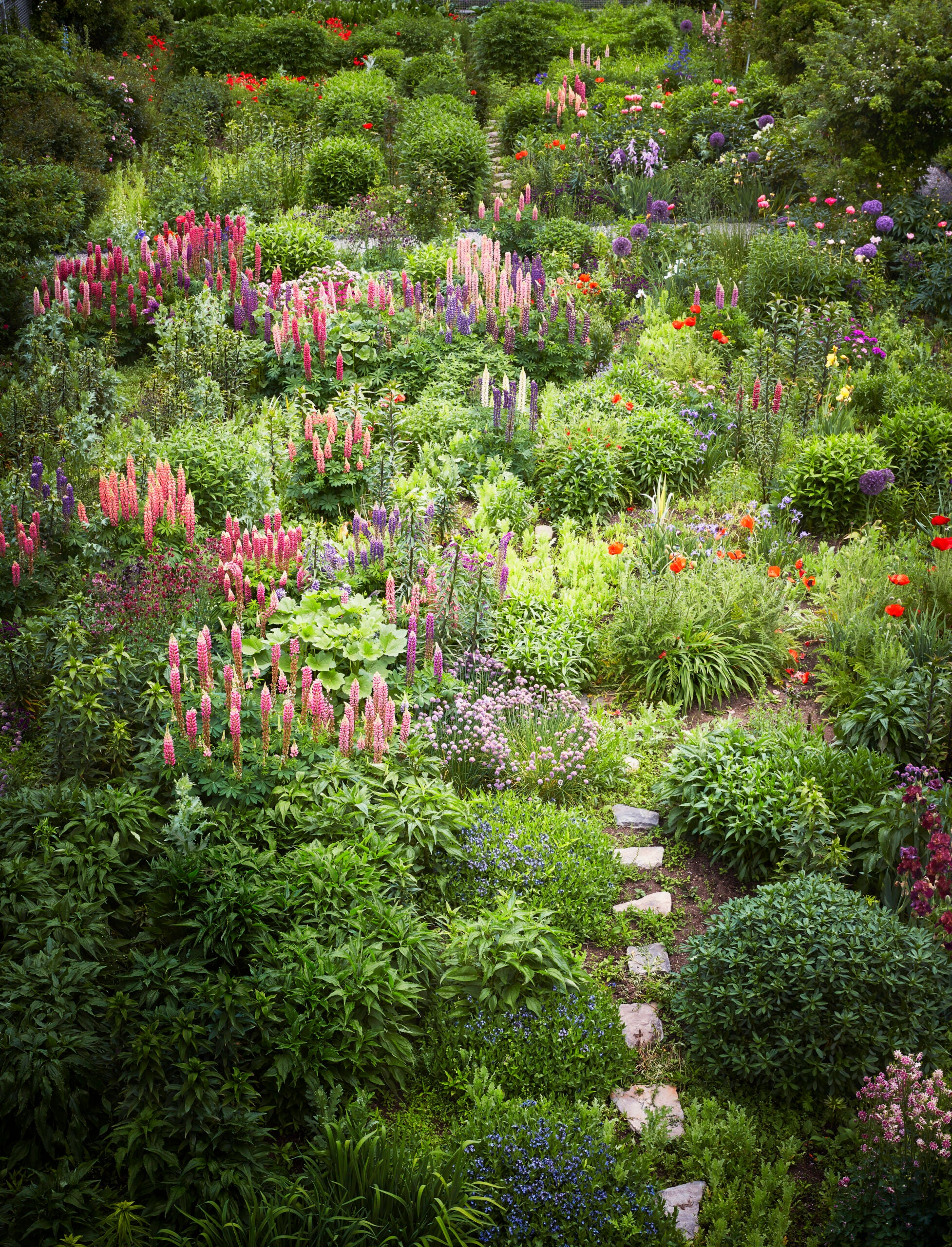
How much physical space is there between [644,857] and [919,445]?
5.05 meters

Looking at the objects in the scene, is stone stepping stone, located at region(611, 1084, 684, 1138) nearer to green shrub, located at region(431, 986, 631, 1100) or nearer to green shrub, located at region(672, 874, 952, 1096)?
green shrub, located at region(431, 986, 631, 1100)

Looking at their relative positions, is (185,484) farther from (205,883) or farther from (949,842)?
(949,842)

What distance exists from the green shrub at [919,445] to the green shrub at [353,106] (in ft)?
40.4

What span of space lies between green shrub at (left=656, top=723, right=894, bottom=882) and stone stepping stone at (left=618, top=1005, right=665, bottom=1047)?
1.04 meters

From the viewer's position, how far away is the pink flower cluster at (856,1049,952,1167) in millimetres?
3496

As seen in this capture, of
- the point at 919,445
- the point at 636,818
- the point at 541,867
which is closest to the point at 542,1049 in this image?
the point at 541,867

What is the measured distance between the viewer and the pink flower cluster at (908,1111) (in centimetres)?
350

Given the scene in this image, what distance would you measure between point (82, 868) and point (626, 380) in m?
7.31

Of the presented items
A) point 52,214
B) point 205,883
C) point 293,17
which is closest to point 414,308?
point 52,214

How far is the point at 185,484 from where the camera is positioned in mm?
7117

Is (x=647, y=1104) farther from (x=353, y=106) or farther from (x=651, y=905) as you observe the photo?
(x=353, y=106)

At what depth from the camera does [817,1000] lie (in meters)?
4.19

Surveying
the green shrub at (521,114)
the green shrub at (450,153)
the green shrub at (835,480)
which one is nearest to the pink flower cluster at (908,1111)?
the green shrub at (835,480)

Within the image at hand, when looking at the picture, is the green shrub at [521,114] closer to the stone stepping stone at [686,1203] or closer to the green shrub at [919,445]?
the green shrub at [919,445]
